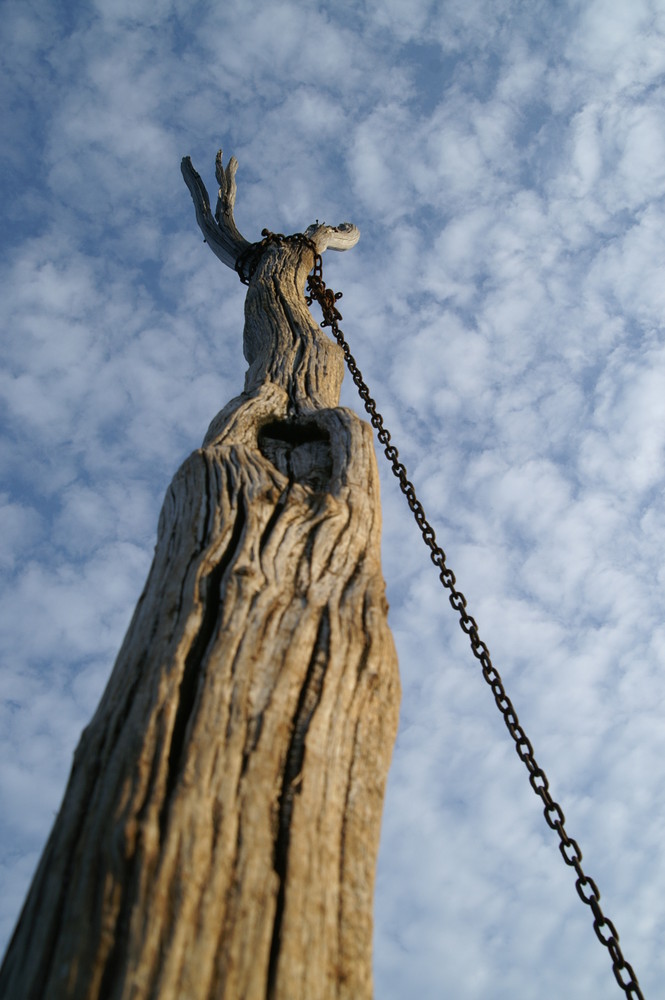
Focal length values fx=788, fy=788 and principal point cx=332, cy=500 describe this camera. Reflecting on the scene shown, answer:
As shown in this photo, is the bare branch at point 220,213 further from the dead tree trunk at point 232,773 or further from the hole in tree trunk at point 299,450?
the dead tree trunk at point 232,773

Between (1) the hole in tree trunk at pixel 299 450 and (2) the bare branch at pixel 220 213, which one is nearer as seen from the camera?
(1) the hole in tree trunk at pixel 299 450

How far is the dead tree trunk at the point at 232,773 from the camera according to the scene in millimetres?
1133

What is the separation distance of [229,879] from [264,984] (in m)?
0.15

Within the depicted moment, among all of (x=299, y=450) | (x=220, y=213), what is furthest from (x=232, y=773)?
(x=220, y=213)

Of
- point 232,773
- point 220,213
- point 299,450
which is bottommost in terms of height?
point 232,773

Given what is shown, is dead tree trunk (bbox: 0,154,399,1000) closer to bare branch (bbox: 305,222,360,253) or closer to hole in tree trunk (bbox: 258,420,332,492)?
hole in tree trunk (bbox: 258,420,332,492)

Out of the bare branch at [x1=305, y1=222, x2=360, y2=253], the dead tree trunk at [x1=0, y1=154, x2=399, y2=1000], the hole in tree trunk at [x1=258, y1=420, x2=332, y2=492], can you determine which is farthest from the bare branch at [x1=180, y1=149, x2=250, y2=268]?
the dead tree trunk at [x1=0, y1=154, x2=399, y2=1000]

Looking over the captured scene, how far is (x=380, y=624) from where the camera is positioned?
5.82 feet

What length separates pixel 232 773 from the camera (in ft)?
4.36

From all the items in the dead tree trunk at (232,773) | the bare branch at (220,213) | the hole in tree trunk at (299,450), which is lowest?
the dead tree trunk at (232,773)

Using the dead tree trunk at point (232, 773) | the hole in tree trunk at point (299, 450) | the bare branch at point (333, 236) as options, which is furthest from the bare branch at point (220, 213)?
the dead tree trunk at point (232, 773)

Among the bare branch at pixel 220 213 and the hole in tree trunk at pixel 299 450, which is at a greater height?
the bare branch at pixel 220 213

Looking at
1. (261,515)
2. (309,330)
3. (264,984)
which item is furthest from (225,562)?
(309,330)

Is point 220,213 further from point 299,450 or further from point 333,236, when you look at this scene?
point 299,450
